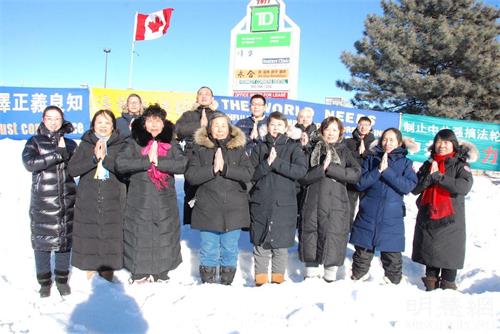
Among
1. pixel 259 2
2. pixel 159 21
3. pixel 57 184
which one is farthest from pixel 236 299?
pixel 159 21

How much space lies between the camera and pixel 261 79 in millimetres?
11484

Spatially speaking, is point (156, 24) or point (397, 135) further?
point (156, 24)

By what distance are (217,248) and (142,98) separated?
7.60 meters

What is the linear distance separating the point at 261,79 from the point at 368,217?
8.25 metres

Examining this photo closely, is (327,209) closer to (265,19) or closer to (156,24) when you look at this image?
(265,19)

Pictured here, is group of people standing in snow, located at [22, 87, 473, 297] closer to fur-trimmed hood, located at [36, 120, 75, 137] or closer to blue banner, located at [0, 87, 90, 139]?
fur-trimmed hood, located at [36, 120, 75, 137]

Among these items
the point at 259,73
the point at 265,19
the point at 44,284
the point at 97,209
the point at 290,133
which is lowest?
the point at 44,284

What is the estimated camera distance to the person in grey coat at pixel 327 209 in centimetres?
373

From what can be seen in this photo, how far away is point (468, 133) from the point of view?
12.0m

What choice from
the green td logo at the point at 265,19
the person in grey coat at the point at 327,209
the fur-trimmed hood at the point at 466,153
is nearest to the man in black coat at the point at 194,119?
the person in grey coat at the point at 327,209

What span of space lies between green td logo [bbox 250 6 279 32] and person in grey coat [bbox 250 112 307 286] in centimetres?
816

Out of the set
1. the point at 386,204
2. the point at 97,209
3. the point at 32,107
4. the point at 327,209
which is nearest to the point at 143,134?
the point at 97,209

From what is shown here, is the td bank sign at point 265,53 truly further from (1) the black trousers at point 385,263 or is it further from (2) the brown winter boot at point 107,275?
(2) the brown winter boot at point 107,275

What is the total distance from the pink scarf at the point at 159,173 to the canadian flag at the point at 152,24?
11.0 m
